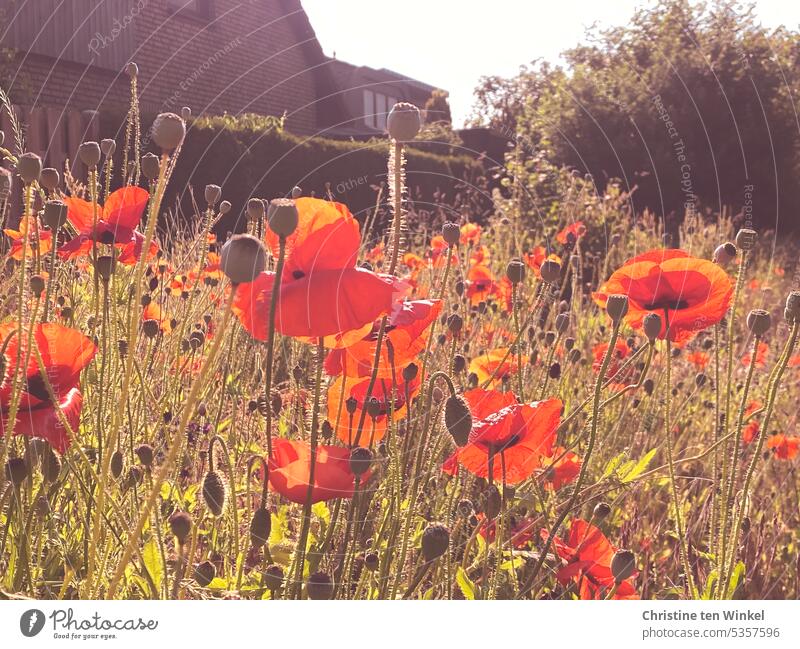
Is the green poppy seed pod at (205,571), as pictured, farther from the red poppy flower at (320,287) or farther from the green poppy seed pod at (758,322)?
the green poppy seed pod at (758,322)

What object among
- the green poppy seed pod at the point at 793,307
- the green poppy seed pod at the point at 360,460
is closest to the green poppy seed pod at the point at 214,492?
the green poppy seed pod at the point at 360,460

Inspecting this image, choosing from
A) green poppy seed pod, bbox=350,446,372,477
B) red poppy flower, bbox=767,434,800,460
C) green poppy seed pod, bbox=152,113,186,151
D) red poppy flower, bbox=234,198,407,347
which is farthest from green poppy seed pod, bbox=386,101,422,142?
red poppy flower, bbox=767,434,800,460

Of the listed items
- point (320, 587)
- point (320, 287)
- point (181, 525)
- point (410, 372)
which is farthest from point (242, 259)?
point (410, 372)

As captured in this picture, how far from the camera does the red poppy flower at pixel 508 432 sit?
3.35 ft

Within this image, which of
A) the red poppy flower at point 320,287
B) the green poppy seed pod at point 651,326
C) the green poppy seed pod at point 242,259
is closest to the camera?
the green poppy seed pod at point 242,259

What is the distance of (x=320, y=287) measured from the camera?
79 centimetres

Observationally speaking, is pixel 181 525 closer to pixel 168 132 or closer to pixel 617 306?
pixel 168 132

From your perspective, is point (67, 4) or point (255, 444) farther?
point (67, 4)

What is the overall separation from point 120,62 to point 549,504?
396 inches

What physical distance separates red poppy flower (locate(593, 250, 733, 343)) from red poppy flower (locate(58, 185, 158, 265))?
2.83 ft

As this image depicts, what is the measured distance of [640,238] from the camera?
6148mm

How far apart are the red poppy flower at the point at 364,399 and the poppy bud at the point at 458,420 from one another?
27 centimetres
